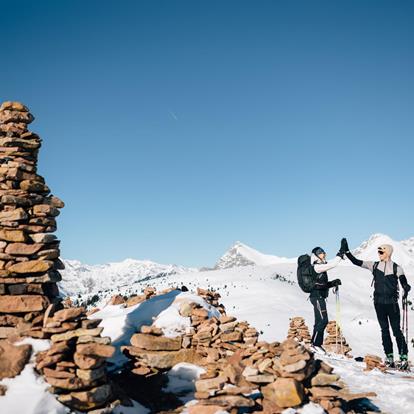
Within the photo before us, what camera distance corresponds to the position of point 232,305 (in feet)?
186

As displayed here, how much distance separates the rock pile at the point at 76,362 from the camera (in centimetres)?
729

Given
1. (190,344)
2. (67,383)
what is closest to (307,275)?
(190,344)

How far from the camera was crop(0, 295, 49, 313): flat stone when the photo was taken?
8.62m

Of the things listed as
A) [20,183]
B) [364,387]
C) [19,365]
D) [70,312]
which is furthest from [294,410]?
[20,183]

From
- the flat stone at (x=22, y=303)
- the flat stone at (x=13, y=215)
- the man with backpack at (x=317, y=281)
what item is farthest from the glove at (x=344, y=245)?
the flat stone at (x=13, y=215)

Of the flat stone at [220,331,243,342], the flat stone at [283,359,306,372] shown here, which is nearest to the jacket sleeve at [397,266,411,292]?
the flat stone at [220,331,243,342]

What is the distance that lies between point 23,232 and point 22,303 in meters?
1.70

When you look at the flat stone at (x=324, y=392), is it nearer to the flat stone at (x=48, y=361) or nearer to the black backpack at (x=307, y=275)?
the black backpack at (x=307, y=275)

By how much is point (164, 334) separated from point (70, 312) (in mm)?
4086

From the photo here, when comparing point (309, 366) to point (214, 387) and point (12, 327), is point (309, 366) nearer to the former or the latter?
point (214, 387)

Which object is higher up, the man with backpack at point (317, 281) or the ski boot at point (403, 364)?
the man with backpack at point (317, 281)

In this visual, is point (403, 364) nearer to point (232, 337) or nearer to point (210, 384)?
point (232, 337)

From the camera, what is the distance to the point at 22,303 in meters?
8.71

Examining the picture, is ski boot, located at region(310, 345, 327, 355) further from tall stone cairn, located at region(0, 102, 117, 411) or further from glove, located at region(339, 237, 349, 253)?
tall stone cairn, located at region(0, 102, 117, 411)
